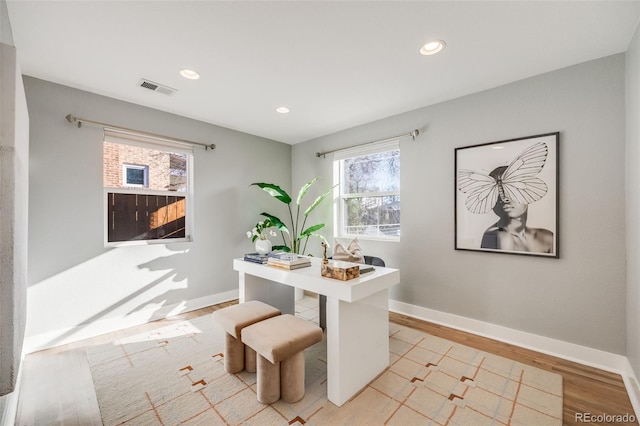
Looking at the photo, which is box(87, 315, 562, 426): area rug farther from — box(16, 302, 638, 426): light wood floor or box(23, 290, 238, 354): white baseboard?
box(23, 290, 238, 354): white baseboard

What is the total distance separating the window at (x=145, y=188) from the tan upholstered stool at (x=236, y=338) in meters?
1.80

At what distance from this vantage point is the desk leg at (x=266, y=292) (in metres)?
2.54

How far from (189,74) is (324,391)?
2.79 meters

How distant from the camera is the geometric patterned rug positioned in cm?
Result: 166

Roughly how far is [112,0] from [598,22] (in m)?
3.02

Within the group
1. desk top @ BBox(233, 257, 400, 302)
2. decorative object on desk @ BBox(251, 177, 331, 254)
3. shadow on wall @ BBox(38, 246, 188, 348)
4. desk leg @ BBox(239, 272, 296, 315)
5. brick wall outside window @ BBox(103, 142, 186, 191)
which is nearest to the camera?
desk top @ BBox(233, 257, 400, 302)

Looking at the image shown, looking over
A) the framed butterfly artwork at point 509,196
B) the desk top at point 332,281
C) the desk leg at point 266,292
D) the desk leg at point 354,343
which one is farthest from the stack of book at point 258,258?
the framed butterfly artwork at point 509,196

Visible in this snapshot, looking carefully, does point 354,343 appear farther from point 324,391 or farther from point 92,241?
point 92,241

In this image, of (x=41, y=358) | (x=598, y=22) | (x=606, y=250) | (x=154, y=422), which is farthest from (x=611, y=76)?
(x=41, y=358)

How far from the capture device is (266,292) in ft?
8.84

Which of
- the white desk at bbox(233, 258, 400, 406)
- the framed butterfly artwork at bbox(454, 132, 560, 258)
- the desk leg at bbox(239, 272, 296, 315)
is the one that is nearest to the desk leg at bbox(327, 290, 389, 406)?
the white desk at bbox(233, 258, 400, 406)

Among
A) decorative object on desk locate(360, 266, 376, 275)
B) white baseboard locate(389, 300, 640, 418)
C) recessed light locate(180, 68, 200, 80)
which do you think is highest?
→ recessed light locate(180, 68, 200, 80)

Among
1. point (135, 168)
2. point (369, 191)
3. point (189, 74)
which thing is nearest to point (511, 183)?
point (369, 191)

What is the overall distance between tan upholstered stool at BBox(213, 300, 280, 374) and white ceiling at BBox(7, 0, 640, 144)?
1985 mm
